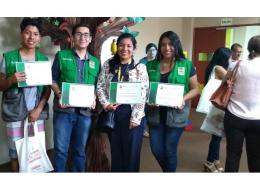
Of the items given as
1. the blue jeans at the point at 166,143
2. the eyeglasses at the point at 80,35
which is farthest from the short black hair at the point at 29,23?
the blue jeans at the point at 166,143

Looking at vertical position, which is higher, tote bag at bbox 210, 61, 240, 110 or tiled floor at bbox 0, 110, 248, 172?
tote bag at bbox 210, 61, 240, 110

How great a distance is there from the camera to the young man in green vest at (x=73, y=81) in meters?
2.08

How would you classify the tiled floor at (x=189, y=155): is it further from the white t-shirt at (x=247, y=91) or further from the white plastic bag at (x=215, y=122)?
the white t-shirt at (x=247, y=91)

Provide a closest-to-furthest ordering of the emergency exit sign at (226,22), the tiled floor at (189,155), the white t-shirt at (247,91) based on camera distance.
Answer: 1. the white t-shirt at (247,91)
2. the tiled floor at (189,155)
3. the emergency exit sign at (226,22)

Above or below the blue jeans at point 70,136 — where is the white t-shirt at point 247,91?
above

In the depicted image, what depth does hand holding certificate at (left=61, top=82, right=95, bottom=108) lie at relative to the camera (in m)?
2.05

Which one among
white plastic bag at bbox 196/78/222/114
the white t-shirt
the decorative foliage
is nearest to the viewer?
the white t-shirt

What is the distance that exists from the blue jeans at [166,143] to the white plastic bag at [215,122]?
1.97ft

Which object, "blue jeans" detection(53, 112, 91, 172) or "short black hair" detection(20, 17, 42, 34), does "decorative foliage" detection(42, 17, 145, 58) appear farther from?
"blue jeans" detection(53, 112, 91, 172)

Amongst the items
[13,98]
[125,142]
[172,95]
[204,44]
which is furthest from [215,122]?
[204,44]

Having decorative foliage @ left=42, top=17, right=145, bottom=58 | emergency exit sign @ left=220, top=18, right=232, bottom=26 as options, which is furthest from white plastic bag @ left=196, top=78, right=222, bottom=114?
emergency exit sign @ left=220, top=18, right=232, bottom=26

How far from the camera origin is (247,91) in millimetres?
1948

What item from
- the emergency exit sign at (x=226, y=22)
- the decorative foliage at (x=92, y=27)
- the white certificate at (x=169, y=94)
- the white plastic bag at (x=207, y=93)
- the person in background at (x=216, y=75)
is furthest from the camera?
the emergency exit sign at (x=226, y=22)

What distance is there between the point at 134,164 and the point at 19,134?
0.90 metres
